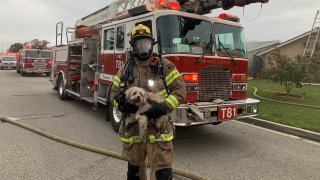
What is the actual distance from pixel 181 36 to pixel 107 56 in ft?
7.76

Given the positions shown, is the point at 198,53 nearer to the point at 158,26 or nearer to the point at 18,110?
the point at 158,26

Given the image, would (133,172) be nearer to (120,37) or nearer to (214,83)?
(214,83)

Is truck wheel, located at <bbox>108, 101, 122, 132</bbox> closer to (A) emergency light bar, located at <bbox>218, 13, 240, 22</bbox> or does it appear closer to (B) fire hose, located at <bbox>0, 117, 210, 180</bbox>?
(B) fire hose, located at <bbox>0, 117, 210, 180</bbox>

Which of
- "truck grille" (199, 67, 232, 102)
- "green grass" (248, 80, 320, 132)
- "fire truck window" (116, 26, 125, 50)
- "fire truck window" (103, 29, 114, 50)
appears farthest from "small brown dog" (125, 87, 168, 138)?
"green grass" (248, 80, 320, 132)

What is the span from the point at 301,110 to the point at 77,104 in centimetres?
702

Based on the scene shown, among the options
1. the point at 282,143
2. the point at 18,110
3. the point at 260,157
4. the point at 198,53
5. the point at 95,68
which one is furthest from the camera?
the point at 18,110

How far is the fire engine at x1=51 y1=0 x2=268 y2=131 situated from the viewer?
5227 mm

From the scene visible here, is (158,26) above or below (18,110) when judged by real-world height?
above

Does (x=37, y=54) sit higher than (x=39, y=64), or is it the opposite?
(x=37, y=54)

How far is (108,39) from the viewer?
718 centimetres

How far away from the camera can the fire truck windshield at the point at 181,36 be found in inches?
207

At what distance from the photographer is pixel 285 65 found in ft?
39.3

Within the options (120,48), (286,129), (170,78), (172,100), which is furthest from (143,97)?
(286,129)

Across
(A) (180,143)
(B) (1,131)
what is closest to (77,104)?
(B) (1,131)
